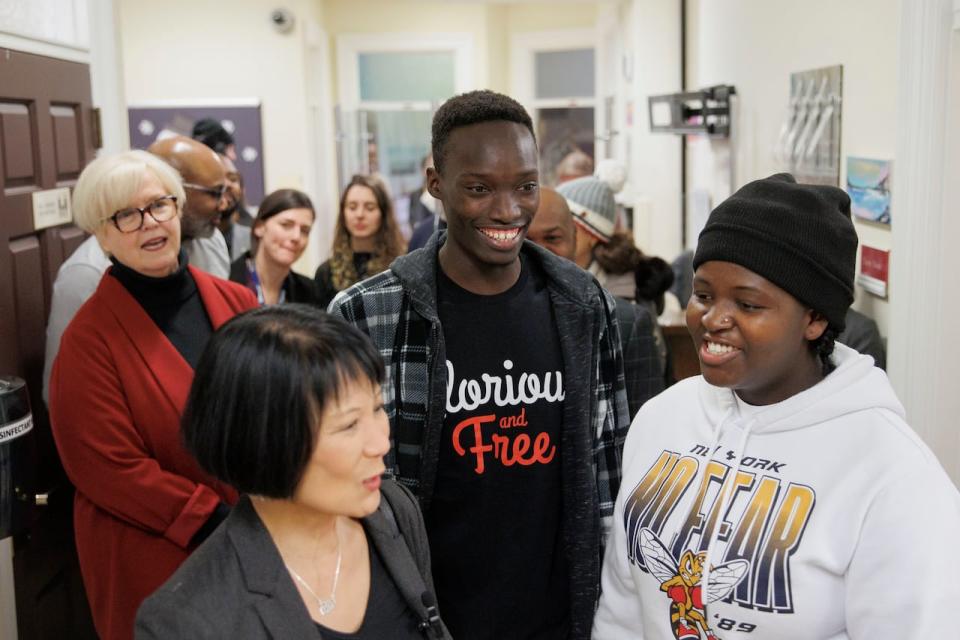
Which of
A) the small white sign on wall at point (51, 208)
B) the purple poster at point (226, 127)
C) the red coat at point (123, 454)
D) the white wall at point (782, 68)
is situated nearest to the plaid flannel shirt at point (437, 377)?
the red coat at point (123, 454)

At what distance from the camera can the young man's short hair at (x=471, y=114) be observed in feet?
5.35

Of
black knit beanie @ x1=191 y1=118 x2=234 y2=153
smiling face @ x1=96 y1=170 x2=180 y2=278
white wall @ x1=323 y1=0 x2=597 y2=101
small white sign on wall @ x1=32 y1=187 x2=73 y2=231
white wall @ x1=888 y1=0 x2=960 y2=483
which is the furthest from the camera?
white wall @ x1=323 y1=0 x2=597 y2=101

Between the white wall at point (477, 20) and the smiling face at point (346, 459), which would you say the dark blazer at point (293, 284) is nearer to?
the smiling face at point (346, 459)

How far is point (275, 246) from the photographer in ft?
11.1

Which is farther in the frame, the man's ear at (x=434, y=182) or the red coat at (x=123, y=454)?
the red coat at (x=123, y=454)

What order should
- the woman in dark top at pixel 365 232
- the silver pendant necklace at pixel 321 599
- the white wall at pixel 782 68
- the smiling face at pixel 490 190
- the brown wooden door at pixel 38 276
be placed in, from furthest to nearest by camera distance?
the woman in dark top at pixel 365 232 → the white wall at pixel 782 68 → the brown wooden door at pixel 38 276 → the smiling face at pixel 490 190 → the silver pendant necklace at pixel 321 599

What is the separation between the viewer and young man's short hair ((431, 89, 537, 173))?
1632 mm

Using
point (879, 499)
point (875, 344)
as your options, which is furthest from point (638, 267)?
point (879, 499)

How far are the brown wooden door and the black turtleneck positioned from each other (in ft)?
1.19

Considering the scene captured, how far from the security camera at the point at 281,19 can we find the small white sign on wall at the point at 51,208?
4.27 metres

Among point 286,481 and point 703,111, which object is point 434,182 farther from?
point 703,111

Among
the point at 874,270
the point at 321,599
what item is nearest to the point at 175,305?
the point at 321,599

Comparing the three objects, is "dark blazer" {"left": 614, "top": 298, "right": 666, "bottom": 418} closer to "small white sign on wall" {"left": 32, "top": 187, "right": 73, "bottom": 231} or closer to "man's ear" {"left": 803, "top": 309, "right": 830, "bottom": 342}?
"man's ear" {"left": 803, "top": 309, "right": 830, "bottom": 342}

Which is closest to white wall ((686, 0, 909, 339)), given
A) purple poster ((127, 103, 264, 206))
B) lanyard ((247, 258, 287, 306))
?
lanyard ((247, 258, 287, 306))
